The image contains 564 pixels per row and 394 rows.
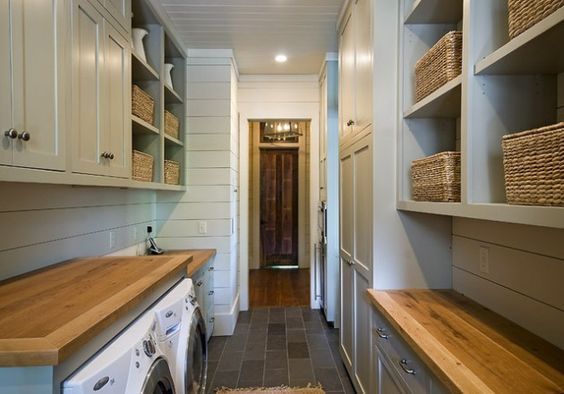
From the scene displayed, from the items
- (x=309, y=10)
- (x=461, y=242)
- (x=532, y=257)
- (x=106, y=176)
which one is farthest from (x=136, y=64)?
(x=532, y=257)

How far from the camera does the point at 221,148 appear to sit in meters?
3.15

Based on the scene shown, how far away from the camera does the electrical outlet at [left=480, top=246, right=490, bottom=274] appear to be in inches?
57.5

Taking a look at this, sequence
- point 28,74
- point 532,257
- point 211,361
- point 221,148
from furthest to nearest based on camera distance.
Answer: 1. point 221,148
2. point 211,361
3. point 532,257
4. point 28,74

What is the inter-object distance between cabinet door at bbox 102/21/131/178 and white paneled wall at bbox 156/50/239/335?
1.25 meters

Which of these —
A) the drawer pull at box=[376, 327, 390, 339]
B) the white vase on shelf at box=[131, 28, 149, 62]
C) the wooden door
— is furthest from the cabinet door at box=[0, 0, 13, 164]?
the wooden door

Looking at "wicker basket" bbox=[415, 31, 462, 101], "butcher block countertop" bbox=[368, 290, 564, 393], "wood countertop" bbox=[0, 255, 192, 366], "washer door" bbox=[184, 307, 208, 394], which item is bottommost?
"washer door" bbox=[184, 307, 208, 394]

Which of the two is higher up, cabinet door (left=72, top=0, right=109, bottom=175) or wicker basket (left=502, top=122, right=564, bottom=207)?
cabinet door (left=72, top=0, right=109, bottom=175)

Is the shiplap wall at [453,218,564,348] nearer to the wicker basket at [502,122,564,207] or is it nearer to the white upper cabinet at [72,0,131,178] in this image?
the wicker basket at [502,122,564,207]

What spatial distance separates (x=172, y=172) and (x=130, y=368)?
6.58 feet

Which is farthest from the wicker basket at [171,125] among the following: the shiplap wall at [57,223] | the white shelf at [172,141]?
the shiplap wall at [57,223]

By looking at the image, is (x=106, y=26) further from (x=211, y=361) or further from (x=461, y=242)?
(x=211, y=361)

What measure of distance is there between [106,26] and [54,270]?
121cm

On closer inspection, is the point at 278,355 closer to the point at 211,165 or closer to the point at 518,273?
the point at 211,165

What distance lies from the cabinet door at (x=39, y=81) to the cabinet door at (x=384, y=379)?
1586mm
